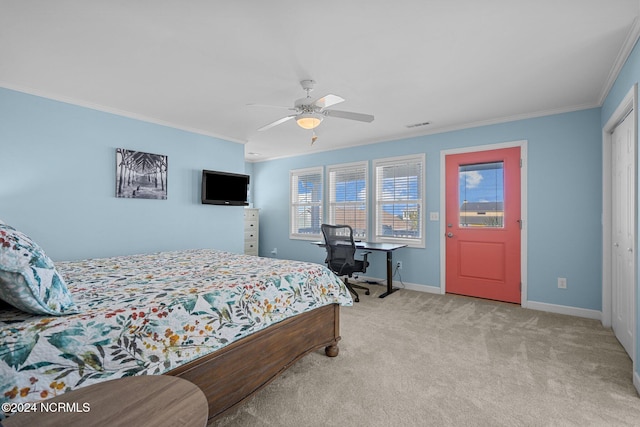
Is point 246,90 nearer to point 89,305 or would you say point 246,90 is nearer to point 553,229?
point 89,305

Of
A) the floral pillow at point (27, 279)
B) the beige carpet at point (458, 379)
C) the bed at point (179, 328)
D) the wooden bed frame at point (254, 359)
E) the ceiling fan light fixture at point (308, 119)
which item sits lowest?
the beige carpet at point (458, 379)

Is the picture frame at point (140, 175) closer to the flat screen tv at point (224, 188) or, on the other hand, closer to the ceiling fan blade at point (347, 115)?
the flat screen tv at point (224, 188)

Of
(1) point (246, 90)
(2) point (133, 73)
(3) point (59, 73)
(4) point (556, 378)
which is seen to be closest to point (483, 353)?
(4) point (556, 378)

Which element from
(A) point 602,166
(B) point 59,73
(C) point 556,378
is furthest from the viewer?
(A) point 602,166

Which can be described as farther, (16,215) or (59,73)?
(16,215)

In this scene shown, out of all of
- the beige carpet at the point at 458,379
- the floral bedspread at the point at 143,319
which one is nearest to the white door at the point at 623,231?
the beige carpet at the point at 458,379

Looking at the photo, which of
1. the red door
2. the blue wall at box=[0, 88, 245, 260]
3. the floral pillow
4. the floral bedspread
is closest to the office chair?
the red door

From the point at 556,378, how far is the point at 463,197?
2495 millimetres

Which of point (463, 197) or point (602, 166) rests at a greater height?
point (602, 166)

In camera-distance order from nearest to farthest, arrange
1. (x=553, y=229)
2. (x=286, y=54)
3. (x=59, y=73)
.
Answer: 1. (x=286, y=54)
2. (x=59, y=73)
3. (x=553, y=229)

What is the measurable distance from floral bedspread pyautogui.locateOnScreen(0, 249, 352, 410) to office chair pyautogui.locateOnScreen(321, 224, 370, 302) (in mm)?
1499

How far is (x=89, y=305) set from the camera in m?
1.46

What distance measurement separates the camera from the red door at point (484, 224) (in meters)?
3.81

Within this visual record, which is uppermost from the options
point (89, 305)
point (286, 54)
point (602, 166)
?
point (286, 54)
